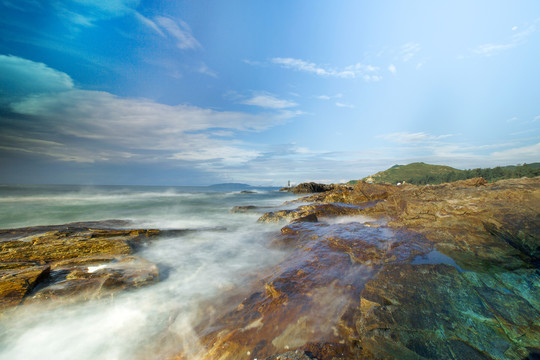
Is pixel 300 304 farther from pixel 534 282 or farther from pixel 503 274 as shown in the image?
pixel 534 282

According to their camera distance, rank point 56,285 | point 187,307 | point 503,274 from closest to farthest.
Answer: point 503,274 → point 187,307 → point 56,285

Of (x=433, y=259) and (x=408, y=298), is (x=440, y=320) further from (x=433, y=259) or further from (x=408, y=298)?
(x=433, y=259)

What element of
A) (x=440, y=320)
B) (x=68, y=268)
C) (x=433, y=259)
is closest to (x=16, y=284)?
(x=68, y=268)

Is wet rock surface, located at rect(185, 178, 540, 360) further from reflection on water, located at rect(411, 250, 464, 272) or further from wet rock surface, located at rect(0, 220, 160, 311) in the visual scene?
wet rock surface, located at rect(0, 220, 160, 311)

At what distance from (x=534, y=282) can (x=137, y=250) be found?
10806 mm

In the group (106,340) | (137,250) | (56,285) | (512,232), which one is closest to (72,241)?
(137,250)

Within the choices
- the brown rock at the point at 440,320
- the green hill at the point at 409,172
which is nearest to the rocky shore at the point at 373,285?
the brown rock at the point at 440,320

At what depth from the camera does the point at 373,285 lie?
3598 mm

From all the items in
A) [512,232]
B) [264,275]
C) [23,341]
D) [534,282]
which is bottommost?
[23,341]

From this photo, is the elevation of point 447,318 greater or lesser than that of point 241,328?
greater

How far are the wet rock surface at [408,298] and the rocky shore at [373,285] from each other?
0.7 inches

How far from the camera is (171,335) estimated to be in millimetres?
3654

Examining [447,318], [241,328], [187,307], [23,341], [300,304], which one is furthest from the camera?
[187,307]

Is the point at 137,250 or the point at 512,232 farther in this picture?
the point at 137,250
